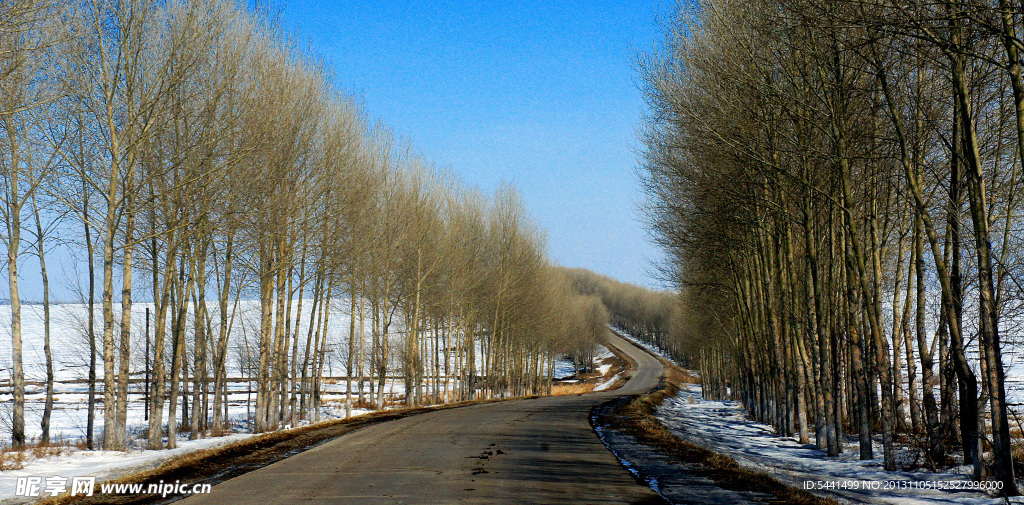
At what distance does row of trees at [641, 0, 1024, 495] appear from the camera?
794 centimetres

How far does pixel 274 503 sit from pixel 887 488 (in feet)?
25.1

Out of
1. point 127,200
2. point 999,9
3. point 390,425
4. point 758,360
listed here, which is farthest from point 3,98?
point 758,360

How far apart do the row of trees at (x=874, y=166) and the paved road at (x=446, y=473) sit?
4.65 meters

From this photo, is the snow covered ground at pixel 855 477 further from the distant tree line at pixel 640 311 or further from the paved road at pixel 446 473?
the distant tree line at pixel 640 311

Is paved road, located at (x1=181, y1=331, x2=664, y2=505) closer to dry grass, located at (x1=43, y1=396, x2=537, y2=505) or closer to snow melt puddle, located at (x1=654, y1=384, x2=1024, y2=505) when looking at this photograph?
dry grass, located at (x1=43, y1=396, x2=537, y2=505)

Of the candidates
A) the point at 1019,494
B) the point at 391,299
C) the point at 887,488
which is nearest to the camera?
the point at 1019,494

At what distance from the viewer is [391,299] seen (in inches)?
1257

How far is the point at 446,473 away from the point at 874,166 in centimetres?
995

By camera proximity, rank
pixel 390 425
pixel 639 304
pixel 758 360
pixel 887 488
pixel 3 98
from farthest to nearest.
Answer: pixel 639 304 → pixel 758 360 → pixel 390 425 → pixel 3 98 → pixel 887 488

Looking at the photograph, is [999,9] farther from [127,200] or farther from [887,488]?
[127,200]

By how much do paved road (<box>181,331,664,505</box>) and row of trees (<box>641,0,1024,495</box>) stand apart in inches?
183

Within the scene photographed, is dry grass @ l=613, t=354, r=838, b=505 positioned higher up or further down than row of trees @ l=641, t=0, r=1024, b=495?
further down

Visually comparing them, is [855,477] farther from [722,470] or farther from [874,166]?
[874,166]

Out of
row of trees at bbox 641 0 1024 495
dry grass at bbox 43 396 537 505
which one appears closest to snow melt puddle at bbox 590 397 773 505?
row of trees at bbox 641 0 1024 495
